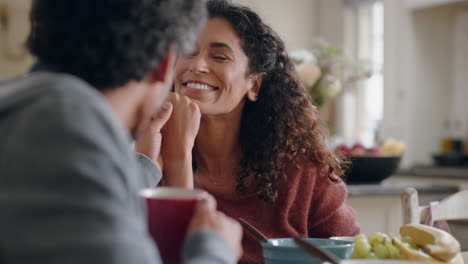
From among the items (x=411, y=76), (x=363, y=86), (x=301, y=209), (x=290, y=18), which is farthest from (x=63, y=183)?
(x=290, y=18)

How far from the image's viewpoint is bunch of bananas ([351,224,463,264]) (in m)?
1.02

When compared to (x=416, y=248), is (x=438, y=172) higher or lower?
lower

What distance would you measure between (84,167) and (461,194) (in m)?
1.44

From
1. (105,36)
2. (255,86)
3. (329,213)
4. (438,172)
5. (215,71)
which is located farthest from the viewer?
A: (438,172)

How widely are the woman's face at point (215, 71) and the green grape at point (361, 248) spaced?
790mm

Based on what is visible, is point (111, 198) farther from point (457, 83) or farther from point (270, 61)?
point (457, 83)

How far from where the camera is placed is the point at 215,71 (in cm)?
176

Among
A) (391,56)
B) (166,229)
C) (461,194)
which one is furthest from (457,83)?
(166,229)

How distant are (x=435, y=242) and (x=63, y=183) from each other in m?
0.71

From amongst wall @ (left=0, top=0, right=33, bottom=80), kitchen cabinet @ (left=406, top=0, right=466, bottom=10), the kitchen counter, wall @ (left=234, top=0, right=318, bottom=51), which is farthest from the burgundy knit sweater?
wall @ (left=234, top=0, right=318, bottom=51)

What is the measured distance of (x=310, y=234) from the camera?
1.70 m

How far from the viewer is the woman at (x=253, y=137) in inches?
64.8

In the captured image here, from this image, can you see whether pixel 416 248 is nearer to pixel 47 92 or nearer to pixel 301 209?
pixel 301 209

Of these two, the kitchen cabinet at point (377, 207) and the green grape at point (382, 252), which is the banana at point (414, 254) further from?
the kitchen cabinet at point (377, 207)
